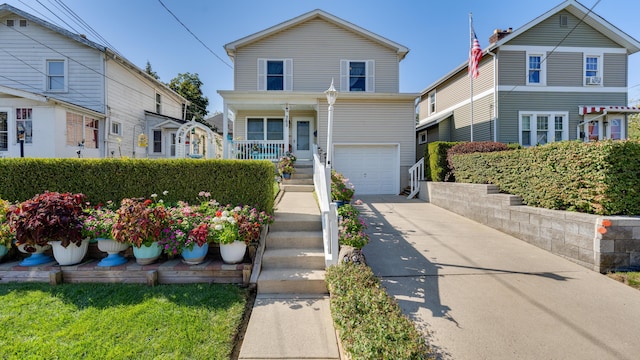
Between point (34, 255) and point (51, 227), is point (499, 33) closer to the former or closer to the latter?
point (51, 227)

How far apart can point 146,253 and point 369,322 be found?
3195 millimetres

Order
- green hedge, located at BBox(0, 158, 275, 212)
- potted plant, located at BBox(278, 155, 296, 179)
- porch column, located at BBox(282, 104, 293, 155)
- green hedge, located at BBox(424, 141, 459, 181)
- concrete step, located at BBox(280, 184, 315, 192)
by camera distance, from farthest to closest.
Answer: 1. porch column, located at BBox(282, 104, 293, 155)
2. green hedge, located at BBox(424, 141, 459, 181)
3. potted plant, located at BBox(278, 155, 296, 179)
4. concrete step, located at BBox(280, 184, 315, 192)
5. green hedge, located at BBox(0, 158, 275, 212)

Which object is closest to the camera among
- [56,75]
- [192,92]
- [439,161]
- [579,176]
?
[579,176]

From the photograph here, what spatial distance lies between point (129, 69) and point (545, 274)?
17.8 meters

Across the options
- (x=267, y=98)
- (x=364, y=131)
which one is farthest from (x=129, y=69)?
(x=364, y=131)

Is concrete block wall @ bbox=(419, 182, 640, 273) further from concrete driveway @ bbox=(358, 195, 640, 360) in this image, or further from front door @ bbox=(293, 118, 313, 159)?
front door @ bbox=(293, 118, 313, 159)

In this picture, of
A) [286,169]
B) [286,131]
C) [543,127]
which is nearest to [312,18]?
[286,131]

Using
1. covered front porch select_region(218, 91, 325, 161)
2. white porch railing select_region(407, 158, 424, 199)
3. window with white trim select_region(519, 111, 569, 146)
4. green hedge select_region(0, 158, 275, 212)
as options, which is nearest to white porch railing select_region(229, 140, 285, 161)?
covered front porch select_region(218, 91, 325, 161)

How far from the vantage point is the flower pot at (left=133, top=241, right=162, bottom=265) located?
3.89m

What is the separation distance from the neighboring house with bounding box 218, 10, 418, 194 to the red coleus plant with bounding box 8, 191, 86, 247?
8036mm

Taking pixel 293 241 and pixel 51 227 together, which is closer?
pixel 51 227

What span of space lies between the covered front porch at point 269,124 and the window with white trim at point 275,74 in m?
1.19

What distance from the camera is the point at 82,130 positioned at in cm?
1170

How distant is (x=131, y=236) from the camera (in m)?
3.66
